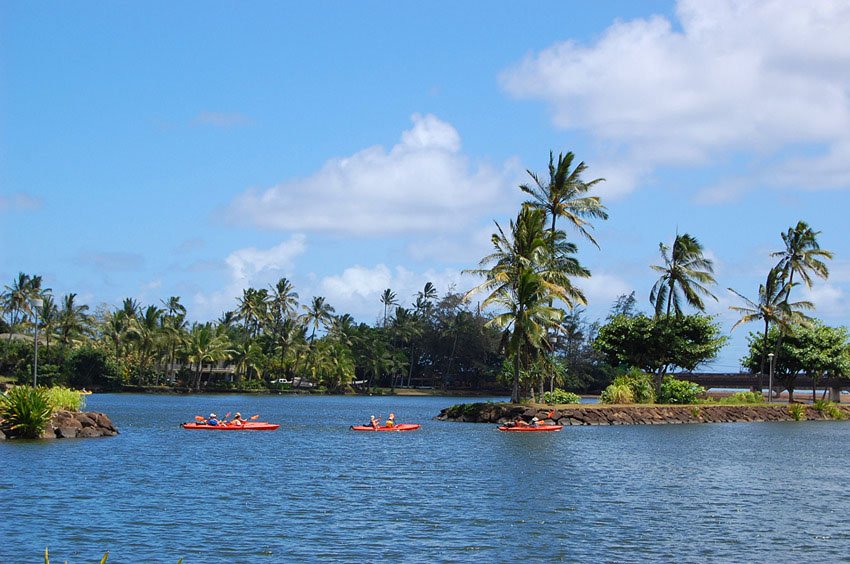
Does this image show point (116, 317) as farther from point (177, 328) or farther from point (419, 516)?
point (419, 516)

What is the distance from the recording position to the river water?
22.1 m

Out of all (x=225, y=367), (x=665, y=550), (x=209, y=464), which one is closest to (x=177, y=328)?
(x=225, y=367)

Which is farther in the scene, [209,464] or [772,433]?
[772,433]

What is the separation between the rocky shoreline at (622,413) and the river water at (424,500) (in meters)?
8.04

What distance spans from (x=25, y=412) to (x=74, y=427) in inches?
142

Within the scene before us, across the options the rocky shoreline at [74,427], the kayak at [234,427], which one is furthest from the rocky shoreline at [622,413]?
the rocky shoreline at [74,427]

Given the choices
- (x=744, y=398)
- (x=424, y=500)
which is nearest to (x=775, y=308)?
(x=744, y=398)

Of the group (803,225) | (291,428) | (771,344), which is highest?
(803,225)

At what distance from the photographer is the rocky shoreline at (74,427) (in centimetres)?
4428

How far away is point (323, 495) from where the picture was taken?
1177 inches

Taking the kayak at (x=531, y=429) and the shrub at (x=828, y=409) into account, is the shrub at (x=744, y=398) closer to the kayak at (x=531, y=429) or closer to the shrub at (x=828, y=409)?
the shrub at (x=828, y=409)

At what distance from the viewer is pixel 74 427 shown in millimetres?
45812

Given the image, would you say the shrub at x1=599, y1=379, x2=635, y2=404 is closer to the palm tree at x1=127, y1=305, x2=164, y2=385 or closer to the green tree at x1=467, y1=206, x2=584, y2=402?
the green tree at x1=467, y1=206, x2=584, y2=402

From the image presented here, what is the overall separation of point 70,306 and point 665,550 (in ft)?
407
